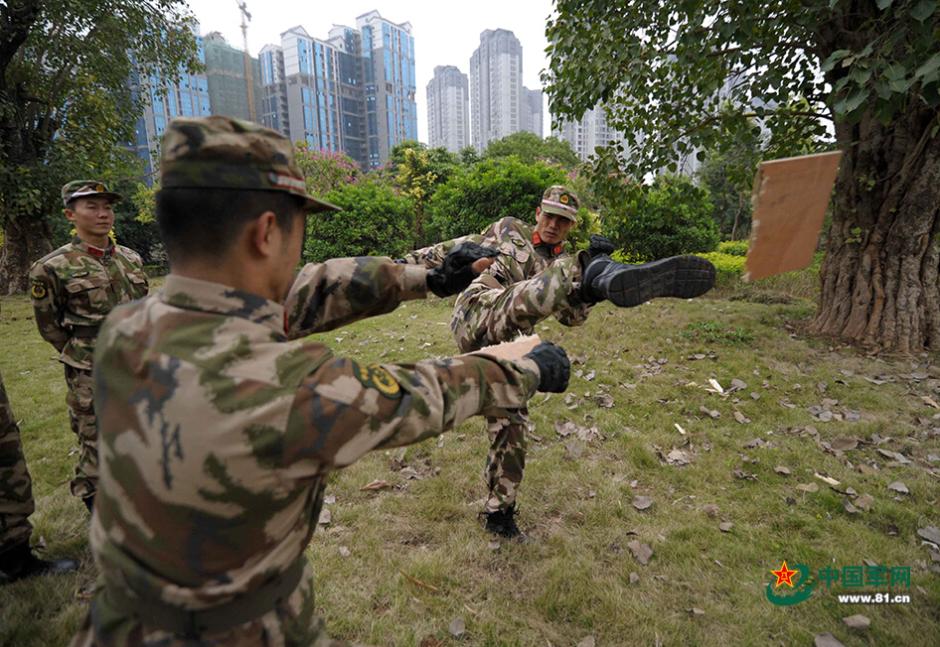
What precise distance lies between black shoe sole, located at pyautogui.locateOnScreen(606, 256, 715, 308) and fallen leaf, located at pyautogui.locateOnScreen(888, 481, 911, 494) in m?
2.80

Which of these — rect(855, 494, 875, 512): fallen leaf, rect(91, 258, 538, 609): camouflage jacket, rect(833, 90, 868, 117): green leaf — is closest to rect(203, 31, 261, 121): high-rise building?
rect(833, 90, 868, 117): green leaf

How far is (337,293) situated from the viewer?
202 centimetres

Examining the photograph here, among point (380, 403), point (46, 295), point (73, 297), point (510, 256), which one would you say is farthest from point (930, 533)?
point (46, 295)

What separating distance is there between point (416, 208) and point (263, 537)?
17019 mm

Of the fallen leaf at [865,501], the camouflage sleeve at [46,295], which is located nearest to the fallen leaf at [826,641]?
the fallen leaf at [865,501]

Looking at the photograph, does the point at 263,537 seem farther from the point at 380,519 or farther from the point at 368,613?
the point at 380,519

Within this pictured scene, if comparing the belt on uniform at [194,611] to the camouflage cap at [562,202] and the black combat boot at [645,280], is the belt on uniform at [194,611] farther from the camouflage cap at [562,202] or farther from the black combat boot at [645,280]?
the camouflage cap at [562,202]

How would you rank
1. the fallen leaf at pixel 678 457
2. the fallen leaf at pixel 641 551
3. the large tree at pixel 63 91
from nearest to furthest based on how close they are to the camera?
the fallen leaf at pixel 641 551
the fallen leaf at pixel 678 457
the large tree at pixel 63 91

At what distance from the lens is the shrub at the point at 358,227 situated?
1273 cm

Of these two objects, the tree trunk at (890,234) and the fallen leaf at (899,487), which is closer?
the fallen leaf at (899,487)

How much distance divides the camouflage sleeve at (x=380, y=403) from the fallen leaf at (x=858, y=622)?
252cm

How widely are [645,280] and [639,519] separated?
205 cm

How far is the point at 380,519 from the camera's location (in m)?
3.56

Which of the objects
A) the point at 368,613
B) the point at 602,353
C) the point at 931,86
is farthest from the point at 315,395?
the point at 602,353
